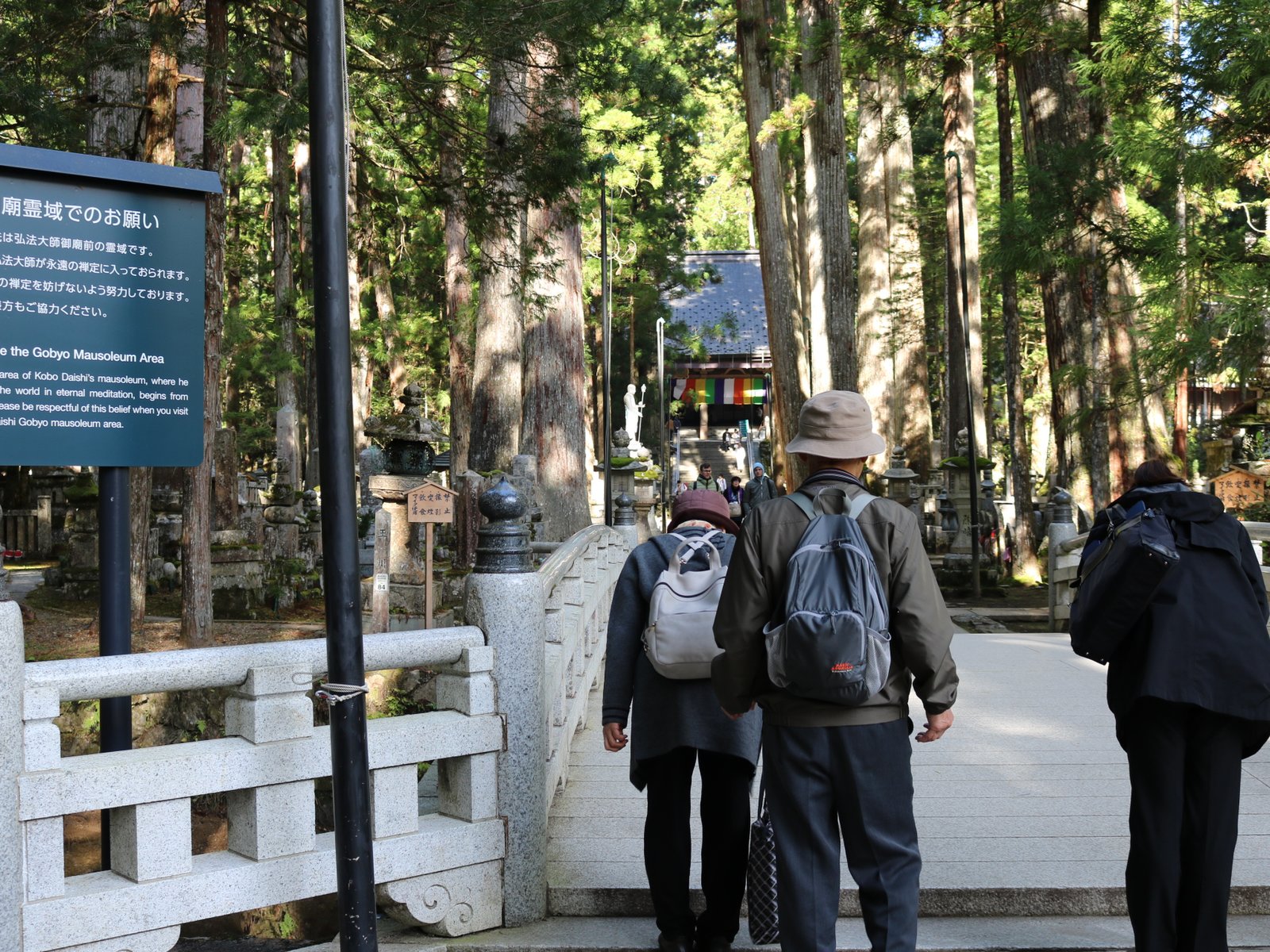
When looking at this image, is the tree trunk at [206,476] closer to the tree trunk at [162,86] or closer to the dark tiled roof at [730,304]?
the tree trunk at [162,86]

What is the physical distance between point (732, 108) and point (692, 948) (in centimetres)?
4242

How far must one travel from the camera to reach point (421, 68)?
10.9 meters

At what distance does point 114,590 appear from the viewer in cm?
401

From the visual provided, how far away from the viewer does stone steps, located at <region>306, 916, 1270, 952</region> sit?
4457 millimetres

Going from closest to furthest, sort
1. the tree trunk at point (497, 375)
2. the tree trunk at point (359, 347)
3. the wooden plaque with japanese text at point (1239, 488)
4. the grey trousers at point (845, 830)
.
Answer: the grey trousers at point (845, 830) → the tree trunk at point (359, 347) → the wooden plaque with japanese text at point (1239, 488) → the tree trunk at point (497, 375)

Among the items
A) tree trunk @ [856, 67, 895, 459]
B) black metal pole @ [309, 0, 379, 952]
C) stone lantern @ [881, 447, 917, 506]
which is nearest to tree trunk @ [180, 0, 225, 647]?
black metal pole @ [309, 0, 379, 952]

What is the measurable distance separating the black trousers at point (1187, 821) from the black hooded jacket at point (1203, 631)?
9 cm

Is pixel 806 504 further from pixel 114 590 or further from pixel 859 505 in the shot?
pixel 114 590

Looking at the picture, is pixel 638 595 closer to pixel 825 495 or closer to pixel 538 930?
pixel 825 495

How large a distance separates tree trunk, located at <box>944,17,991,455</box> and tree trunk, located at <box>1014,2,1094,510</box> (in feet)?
9.71

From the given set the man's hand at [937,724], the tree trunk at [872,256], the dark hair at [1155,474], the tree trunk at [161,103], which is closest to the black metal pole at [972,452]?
the tree trunk at [872,256]

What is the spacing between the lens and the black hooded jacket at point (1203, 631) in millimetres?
3879

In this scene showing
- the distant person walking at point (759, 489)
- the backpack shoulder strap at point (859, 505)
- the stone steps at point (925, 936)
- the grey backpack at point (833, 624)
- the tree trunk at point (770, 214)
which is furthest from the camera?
the distant person walking at point (759, 489)

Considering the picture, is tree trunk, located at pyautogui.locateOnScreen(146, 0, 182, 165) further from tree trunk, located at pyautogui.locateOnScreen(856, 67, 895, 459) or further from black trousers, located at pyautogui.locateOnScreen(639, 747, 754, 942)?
tree trunk, located at pyautogui.locateOnScreen(856, 67, 895, 459)
